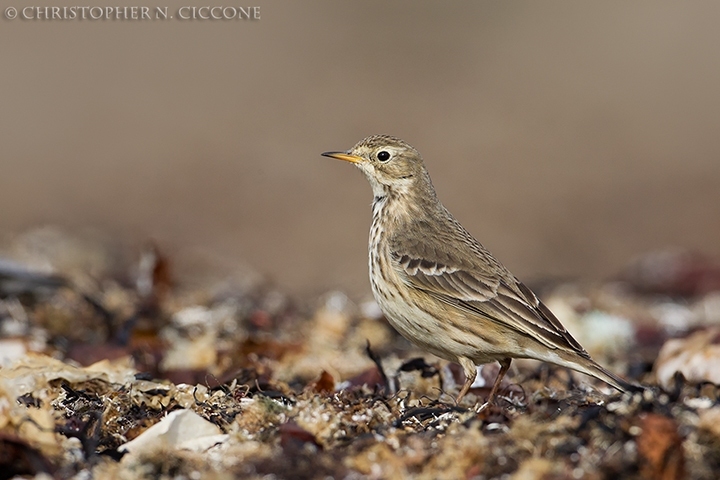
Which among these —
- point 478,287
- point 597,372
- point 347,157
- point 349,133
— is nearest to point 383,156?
point 347,157

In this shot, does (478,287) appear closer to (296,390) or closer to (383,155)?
(296,390)

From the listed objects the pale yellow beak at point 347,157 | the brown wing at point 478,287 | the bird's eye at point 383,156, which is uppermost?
the bird's eye at point 383,156

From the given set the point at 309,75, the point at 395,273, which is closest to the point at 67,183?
the point at 309,75

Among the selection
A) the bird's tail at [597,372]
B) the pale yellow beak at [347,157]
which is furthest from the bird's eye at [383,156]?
the bird's tail at [597,372]

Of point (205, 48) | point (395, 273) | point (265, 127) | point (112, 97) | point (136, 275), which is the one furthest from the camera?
point (205, 48)

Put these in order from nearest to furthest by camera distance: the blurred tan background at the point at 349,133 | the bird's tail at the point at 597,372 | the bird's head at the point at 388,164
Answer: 1. the bird's tail at the point at 597,372
2. the bird's head at the point at 388,164
3. the blurred tan background at the point at 349,133

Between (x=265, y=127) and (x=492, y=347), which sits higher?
(x=265, y=127)

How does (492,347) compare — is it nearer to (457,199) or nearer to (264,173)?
(457,199)

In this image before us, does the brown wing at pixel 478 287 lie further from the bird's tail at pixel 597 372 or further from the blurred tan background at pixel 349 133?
the blurred tan background at pixel 349 133
